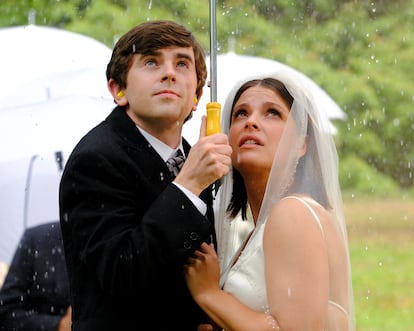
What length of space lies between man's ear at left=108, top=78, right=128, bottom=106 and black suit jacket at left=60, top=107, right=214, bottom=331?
34 mm

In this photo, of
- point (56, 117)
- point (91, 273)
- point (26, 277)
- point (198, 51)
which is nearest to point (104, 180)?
point (91, 273)

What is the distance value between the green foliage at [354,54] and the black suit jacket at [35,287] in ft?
28.8

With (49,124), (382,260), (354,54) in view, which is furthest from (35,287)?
(354,54)

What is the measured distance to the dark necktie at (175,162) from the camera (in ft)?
13.3

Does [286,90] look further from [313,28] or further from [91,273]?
[313,28]

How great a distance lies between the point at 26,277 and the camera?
6316mm

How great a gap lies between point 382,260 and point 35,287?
1056 cm

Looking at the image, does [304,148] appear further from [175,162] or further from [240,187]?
[175,162]

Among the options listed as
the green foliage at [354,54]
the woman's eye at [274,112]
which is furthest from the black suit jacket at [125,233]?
the green foliage at [354,54]

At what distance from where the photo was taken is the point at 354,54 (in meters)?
17.0

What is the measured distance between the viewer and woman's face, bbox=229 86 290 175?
13.8ft

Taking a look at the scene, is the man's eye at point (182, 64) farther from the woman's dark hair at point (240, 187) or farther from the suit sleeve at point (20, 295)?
the suit sleeve at point (20, 295)

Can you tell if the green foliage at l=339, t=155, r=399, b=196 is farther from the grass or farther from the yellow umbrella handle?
the yellow umbrella handle

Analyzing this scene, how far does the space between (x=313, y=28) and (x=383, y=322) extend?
16.1 feet
